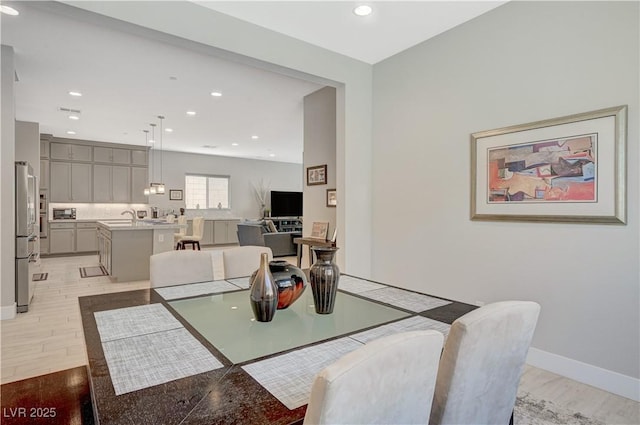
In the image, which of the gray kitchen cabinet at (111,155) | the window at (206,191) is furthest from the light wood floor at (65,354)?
the window at (206,191)

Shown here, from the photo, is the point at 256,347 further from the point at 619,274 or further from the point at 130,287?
the point at 130,287

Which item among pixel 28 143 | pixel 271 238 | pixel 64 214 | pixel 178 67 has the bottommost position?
pixel 271 238

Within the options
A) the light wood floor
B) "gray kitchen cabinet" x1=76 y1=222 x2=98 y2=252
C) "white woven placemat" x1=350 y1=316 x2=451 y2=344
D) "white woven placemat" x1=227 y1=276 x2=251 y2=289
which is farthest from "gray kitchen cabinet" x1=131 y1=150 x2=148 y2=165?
"white woven placemat" x1=350 y1=316 x2=451 y2=344

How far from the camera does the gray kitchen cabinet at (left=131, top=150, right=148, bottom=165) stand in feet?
29.0

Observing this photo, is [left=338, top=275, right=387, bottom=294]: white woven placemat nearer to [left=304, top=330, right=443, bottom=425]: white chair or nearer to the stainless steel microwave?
[left=304, top=330, right=443, bottom=425]: white chair

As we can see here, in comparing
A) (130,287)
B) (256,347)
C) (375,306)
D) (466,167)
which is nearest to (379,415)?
(256,347)

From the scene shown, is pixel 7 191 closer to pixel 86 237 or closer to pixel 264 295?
pixel 264 295

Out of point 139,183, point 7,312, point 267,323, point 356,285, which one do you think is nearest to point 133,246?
point 7,312

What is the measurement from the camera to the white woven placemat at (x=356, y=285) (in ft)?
6.97

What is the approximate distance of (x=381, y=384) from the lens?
2.57ft

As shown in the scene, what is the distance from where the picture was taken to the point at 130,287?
5.09 meters

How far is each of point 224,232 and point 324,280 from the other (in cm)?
917

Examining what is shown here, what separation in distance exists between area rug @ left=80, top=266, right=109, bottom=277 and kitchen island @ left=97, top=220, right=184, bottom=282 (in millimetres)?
376

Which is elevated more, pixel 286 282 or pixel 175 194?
pixel 175 194
